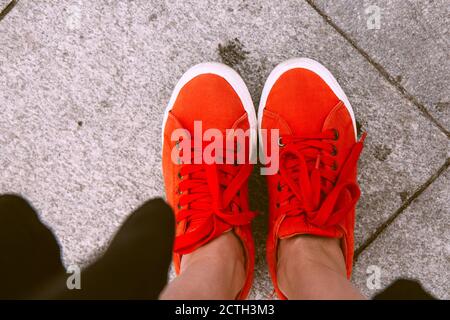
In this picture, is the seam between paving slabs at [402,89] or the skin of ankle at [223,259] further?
the seam between paving slabs at [402,89]

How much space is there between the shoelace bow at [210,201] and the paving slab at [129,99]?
9cm

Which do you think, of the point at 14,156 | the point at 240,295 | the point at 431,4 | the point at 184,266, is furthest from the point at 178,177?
the point at 431,4

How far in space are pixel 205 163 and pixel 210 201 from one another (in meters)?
0.10

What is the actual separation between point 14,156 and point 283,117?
30.0 inches

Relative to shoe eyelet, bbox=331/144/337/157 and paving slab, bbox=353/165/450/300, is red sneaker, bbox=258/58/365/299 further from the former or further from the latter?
paving slab, bbox=353/165/450/300

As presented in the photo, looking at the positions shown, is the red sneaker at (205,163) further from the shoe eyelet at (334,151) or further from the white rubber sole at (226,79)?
the shoe eyelet at (334,151)

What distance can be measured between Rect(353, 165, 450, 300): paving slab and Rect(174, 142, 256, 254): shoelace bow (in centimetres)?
38

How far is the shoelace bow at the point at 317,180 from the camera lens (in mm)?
1020

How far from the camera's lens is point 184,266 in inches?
40.6

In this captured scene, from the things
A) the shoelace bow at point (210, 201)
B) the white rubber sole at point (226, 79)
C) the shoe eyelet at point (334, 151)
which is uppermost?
the white rubber sole at point (226, 79)

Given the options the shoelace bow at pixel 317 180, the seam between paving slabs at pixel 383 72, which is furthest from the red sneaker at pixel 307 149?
the seam between paving slabs at pixel 383 72

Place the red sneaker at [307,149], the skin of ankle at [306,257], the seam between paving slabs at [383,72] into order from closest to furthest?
the skin of ankle at [306,257] → the red sneaker at [307,149] → the seam between paving slabs at [383,72]

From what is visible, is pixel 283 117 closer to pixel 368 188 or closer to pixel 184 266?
pixel 368 188

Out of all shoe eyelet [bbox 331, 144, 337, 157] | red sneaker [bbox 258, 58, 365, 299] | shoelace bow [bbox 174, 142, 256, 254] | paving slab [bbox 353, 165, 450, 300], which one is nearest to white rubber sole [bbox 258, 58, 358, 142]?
red sneaker [bbox 258, 58, 365, 299]
